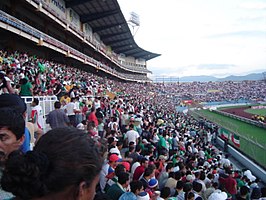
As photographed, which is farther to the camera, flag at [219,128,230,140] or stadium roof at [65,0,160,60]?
stadium roof at [65,0,160,60]

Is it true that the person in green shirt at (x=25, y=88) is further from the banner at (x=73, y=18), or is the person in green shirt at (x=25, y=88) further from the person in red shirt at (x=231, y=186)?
the banner at (x=73, y=18)

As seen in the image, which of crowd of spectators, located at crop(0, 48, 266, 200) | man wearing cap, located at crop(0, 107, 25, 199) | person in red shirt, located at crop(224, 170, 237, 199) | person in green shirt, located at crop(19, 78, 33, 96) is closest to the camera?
man wearing cap, located at crop(0, 107, 25, 199)

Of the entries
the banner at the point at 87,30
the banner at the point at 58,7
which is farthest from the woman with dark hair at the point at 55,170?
the banner at the point at 87,30

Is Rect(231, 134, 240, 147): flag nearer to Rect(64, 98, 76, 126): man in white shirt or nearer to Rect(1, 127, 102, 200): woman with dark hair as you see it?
Rect(64, 98, 76, 126): man in white shirt

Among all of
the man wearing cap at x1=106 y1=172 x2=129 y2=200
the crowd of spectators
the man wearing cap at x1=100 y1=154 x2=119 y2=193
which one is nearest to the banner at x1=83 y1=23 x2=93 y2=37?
the crowd of spectators

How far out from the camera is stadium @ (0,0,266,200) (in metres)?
5.76

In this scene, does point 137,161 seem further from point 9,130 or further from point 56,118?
point 9,130

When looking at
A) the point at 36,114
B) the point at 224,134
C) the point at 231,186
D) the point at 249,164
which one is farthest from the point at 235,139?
the point at 36,114

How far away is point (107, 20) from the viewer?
4316cm

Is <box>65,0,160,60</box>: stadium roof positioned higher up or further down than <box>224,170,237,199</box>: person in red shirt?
higher up

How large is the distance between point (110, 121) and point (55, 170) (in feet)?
32.6

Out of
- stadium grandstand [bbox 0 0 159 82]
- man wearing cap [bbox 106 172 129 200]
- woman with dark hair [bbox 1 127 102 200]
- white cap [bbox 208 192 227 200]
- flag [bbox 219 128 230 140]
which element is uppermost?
stadium grandstand [bbox 0 0 159 82]

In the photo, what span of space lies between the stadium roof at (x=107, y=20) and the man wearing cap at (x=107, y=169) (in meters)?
30.3

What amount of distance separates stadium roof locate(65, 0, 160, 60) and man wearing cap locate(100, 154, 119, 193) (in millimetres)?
30273
